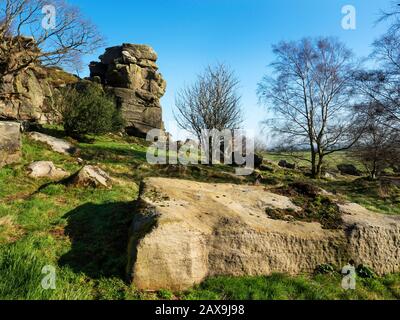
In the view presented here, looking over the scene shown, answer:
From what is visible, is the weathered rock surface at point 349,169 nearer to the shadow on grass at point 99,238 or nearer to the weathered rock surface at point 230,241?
the weathered rock surface at point 230,241

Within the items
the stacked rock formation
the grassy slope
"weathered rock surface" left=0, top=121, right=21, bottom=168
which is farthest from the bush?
the grassy slope

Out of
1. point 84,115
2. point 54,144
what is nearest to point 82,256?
point 54,144

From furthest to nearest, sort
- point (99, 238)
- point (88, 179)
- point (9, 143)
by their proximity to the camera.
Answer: point (9, 143) < point (88, 179) < point (99, 238)

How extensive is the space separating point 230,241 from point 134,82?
34148 mm

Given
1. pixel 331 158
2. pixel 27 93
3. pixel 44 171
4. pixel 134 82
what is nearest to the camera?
pixel 44 171

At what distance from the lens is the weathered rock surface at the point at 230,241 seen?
5414mm

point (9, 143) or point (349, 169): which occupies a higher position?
point (9, 143)

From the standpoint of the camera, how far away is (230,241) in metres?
5.95

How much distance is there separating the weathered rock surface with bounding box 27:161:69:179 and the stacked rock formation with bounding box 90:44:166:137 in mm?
18581

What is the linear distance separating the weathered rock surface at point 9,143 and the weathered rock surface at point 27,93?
305 inches

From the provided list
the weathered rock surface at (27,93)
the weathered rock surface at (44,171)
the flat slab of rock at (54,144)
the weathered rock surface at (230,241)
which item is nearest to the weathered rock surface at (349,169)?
the flat slab of rock at (54,144)

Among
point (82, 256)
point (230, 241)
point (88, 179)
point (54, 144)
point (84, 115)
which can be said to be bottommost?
point (82, 256)

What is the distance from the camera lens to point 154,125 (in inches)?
1346

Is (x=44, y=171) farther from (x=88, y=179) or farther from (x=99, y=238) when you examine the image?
(x=99, y=238)
